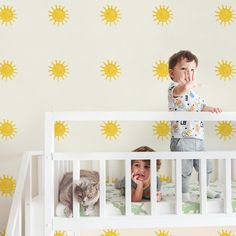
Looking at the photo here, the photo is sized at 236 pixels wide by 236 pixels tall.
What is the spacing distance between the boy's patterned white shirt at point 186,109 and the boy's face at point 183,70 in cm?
5

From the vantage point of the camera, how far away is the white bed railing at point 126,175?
191 centimetres

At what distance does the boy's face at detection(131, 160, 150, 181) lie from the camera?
1996 millimetres

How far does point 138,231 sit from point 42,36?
1.05 m

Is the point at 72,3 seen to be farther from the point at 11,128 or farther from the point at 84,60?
the point at 11,128

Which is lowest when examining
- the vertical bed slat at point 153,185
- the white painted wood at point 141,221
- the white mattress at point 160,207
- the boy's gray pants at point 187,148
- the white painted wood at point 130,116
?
the white painted wood at point 141,221

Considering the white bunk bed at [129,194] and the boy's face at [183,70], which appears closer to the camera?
the white bunk bed at [129,194]

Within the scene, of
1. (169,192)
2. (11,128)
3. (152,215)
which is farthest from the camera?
(11,128)

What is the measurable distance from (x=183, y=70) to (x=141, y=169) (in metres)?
0.46

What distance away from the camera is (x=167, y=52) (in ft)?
8.93

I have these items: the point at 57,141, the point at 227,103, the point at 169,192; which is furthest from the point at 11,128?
the point at 227,103

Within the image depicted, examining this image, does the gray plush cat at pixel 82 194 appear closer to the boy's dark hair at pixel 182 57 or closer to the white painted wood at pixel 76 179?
the white painted wood at pixel 76 179

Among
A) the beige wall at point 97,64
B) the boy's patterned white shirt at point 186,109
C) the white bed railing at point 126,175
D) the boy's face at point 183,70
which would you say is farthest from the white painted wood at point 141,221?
the beige wall at point 97,64

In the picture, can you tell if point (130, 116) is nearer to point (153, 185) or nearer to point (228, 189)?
point (153, 185)

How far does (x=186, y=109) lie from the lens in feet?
7.10
